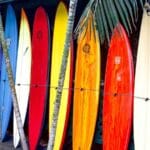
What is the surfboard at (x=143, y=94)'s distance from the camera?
4.32m

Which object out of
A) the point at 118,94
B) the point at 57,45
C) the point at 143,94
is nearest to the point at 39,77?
the point at 57,45

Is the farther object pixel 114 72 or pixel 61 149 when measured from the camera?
pixel 61 149

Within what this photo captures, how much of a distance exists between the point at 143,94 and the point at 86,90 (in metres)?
0.93

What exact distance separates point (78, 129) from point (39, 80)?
3.40 feet

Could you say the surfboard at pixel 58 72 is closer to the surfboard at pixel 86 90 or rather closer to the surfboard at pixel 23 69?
the surfboard at pixel 86 90

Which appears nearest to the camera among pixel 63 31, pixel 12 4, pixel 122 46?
pixel 122 46

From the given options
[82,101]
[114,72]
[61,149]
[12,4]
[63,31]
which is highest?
[12,4]

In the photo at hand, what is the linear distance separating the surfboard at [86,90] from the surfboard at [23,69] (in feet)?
3.46

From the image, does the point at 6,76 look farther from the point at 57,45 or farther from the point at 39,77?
the point at 57,45

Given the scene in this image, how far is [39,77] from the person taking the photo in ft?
19.3

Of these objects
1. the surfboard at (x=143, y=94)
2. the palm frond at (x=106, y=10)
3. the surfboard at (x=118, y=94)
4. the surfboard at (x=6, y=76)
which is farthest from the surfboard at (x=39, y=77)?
the palm frond at (x=106, y=10)

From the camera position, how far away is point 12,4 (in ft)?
22.2

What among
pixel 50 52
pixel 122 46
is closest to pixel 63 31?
pixel 50 52

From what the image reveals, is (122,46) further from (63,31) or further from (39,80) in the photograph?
(39,80)
